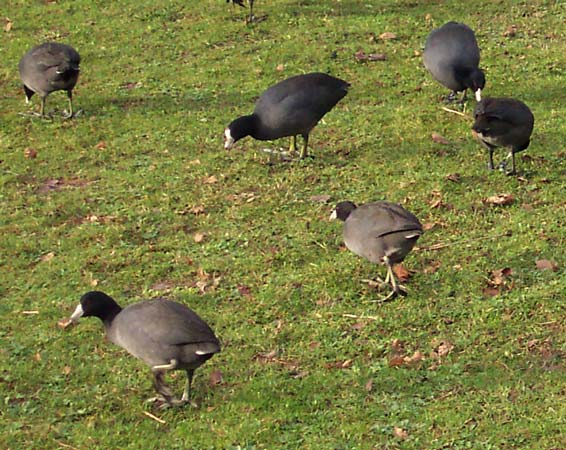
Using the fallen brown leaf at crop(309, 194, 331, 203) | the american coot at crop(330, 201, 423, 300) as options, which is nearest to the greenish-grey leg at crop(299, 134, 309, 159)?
the fallen brown leaf at crop(309, 194, 331, 203)

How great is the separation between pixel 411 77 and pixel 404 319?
20.0 ft

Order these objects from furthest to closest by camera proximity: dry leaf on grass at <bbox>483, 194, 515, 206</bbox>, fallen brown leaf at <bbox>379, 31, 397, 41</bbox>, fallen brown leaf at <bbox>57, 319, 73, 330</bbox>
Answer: fallen brown leaf at <bbox>379, 31, 397, 41</bbox>
dry leaf on grass at <bbox>483, 194, 515, 206</bbox>
fallen brown leaf at <bbox>57, 319, 73, 330</bbox>

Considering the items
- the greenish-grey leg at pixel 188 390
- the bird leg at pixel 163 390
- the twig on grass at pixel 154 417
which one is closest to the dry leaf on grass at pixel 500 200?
the greenish-grey leg at pixel 188 390

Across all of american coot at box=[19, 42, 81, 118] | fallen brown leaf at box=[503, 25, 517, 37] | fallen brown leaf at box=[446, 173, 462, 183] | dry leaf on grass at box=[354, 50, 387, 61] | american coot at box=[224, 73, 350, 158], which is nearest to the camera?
fallen brown leaf at box=[446, 173, 462, 183]

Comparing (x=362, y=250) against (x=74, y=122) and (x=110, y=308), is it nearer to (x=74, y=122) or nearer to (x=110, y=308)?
(x=110, y=308)

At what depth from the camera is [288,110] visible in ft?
37.1

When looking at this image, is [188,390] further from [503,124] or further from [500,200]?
[503,124]

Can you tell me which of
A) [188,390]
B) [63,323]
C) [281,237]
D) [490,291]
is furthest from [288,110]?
[188,390]

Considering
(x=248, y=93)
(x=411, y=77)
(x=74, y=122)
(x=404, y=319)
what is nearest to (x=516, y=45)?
(x=411, y=77)

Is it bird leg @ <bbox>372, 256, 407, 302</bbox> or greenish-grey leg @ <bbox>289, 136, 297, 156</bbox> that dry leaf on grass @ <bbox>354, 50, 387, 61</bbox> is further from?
bird leg @ <bbox>372, 256, 407, 302</bbox>

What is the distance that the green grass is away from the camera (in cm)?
748

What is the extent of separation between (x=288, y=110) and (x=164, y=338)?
4.59 meters

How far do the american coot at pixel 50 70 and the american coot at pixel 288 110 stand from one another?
258cm

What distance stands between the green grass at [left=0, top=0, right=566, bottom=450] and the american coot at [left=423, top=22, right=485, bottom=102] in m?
0.43
